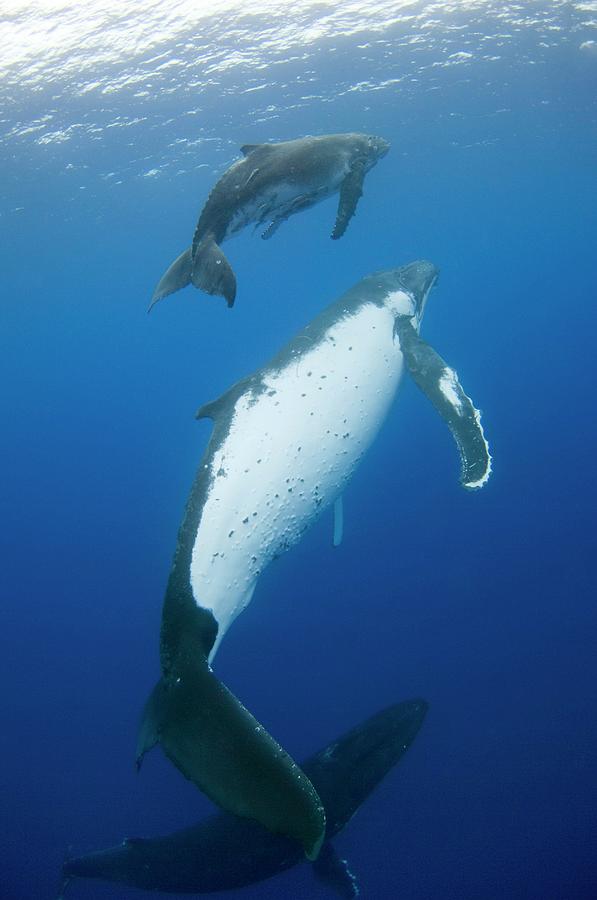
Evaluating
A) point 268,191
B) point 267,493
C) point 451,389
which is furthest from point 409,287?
point 267,493

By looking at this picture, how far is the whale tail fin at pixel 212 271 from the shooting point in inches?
165

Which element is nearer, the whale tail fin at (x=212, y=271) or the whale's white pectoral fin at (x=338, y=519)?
the whale tail fin at (x=212, y=271)

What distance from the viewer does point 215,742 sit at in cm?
394

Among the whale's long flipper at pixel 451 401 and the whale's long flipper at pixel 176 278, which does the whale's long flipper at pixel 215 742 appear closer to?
the whale's long flipper at pixel 176 278

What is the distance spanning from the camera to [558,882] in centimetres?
905

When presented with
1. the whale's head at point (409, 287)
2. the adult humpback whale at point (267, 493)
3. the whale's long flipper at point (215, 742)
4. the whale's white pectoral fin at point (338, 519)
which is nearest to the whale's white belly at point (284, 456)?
the adult humpback whale at point (267, 493)

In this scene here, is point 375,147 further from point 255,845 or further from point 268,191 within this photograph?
point 255,845

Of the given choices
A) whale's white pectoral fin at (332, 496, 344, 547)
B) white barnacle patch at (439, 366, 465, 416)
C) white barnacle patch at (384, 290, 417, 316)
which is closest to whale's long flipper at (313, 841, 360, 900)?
whale's white pectoral fin at (332, 496, 344, 547)

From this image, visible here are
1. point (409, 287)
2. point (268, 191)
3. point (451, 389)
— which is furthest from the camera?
point (409, 287)

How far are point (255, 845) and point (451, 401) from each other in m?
5.99

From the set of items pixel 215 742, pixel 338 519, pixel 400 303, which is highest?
pixel 400 303

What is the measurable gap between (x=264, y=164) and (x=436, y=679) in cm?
1024

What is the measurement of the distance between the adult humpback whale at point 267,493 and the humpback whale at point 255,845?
3.95 meters

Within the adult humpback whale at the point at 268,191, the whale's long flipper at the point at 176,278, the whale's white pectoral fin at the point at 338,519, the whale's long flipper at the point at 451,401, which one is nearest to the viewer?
the adult humpback whale at the point at 268,191
